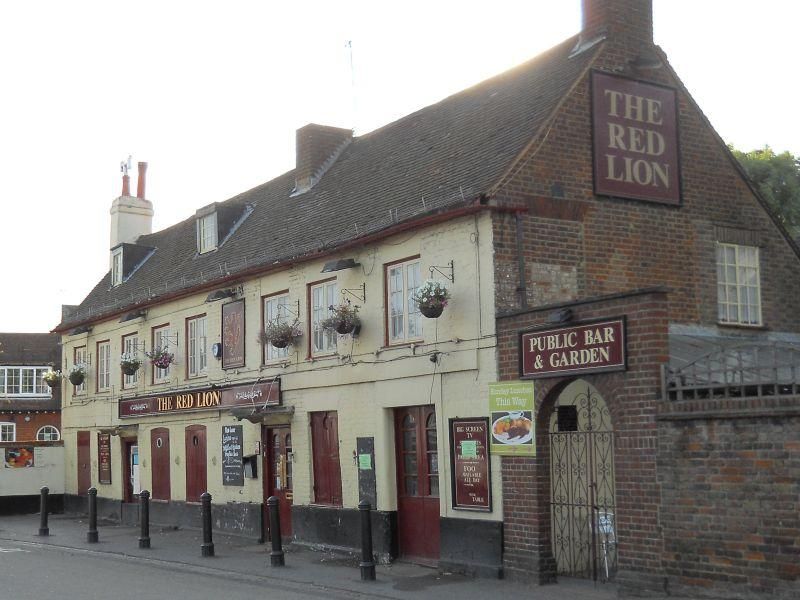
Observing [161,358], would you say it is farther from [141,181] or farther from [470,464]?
[141,181]

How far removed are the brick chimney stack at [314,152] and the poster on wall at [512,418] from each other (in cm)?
1021

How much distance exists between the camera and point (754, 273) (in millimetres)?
18016

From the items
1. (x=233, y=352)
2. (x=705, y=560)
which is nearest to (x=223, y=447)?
(x=233, y=352)

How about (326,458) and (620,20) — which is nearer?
(620,20)

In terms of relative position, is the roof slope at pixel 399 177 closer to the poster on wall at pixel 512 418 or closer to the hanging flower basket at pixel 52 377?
the poster on wall at pixel 512 418

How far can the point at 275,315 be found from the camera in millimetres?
20203

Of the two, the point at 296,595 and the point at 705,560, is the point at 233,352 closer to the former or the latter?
the point at 296,595

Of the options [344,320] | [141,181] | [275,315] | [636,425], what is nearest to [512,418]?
[636,425]

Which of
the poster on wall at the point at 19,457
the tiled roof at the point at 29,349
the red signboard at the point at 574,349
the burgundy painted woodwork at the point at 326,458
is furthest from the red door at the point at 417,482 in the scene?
the tiled roof at the point at 29,349

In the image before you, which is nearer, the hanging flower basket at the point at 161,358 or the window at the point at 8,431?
the hanging flower basket at the point at 161,358

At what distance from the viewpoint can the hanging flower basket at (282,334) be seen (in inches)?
741

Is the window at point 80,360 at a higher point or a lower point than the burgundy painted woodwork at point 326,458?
higher

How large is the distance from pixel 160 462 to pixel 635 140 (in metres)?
13.9

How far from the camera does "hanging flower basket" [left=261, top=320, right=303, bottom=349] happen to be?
1881cm
